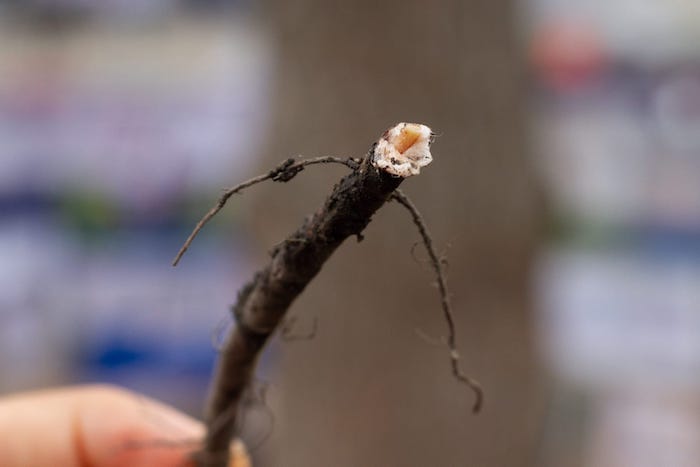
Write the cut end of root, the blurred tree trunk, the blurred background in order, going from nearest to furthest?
the cut end of root, the blurred tree trunk, the blurred background

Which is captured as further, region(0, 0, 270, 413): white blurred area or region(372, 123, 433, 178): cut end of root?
region(0, 0, 270, 413): white blurred area

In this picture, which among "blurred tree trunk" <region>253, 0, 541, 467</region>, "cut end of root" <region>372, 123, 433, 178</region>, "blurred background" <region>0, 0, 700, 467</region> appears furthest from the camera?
"blurred background" <region>0, 0, 700, 467</region>

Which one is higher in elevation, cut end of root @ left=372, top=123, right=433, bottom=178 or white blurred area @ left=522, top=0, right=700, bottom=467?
cut end of root @ left=372, top=123, right=433, bottom=178

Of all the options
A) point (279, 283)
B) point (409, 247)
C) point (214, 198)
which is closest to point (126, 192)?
point (214, 198)

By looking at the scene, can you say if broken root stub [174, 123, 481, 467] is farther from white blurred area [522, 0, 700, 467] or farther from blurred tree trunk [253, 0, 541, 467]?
white blurred area [522, 0, 700, 467]

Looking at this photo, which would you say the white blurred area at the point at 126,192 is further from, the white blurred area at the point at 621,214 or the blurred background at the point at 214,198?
the white blurred area at the point at 621,214

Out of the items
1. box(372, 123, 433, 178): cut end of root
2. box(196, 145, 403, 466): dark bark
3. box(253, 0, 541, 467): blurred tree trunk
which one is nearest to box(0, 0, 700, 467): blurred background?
box(253, 0, 541, 467): blurred tree trunk

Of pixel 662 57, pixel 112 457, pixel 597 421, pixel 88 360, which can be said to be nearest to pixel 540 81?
pixel 662 57

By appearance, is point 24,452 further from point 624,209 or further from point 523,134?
point 624,209
